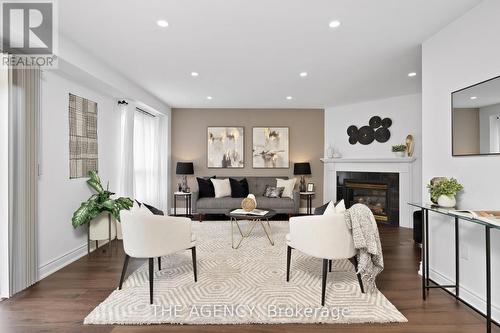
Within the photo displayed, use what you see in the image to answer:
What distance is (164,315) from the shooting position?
2.17 metres

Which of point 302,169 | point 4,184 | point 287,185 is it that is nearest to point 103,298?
point 4,184

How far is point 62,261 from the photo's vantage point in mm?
3238

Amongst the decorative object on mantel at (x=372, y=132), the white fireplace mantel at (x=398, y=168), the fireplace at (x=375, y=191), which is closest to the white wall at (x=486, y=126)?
the white fireplace mantel at (x=398, y=168)

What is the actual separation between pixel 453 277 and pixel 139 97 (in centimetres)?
509

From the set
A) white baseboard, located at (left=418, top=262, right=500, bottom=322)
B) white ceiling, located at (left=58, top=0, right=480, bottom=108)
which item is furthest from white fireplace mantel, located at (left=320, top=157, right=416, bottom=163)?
white baseboard, located at (left=418, top=262, right=500, bottom=322)

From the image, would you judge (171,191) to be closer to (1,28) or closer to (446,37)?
(1,28)

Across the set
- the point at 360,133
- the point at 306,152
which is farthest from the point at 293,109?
the point at 360,133

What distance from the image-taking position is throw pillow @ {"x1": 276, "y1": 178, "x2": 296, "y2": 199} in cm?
592

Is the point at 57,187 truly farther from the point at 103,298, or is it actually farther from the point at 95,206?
the point at 103,298

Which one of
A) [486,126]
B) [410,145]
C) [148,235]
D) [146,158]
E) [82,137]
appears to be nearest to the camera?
[486,126]

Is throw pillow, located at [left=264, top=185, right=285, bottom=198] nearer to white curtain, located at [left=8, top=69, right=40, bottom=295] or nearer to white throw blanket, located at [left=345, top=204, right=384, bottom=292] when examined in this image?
white throw blanket, located at [left=345, top=204, right=384, bottom=292]

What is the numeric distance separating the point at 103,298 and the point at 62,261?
4.01ft

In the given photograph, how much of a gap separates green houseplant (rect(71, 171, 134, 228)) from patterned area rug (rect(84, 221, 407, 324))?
101 cm

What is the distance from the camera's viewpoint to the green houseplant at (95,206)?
337 centimetres
